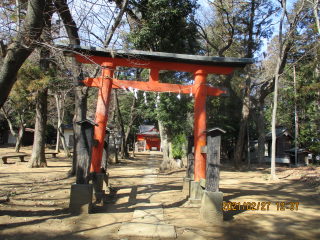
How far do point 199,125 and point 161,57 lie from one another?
2251mm

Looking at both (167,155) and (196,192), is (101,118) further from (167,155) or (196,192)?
(167,155)

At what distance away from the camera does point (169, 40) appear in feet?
38.4

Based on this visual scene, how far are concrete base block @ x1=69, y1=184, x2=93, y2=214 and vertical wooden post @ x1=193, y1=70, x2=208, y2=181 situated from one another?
9.42ft

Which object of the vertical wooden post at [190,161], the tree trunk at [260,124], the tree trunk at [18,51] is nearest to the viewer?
the tree trunk at [18,51]

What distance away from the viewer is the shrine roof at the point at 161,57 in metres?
5.91

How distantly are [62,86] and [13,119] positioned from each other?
70.1 ft

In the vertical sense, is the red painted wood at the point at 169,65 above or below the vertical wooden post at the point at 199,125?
above

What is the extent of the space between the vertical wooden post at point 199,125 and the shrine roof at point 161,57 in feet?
1.39

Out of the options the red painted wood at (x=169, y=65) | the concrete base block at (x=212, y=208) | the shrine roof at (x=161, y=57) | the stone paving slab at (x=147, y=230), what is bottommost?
the stone paving slab at (x=147, y=230)

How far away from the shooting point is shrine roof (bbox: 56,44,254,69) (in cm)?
591

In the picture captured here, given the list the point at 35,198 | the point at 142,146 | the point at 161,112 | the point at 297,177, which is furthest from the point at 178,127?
the point at 142,146

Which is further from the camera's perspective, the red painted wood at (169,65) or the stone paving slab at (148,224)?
the red painted wood at (169,65)

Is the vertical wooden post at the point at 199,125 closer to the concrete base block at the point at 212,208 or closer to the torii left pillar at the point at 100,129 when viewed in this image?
the concrete base block at the point at 212,208

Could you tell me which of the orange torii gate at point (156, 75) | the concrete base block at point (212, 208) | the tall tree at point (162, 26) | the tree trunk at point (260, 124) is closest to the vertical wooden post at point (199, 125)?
the orange torii gate at point (156, 75)
